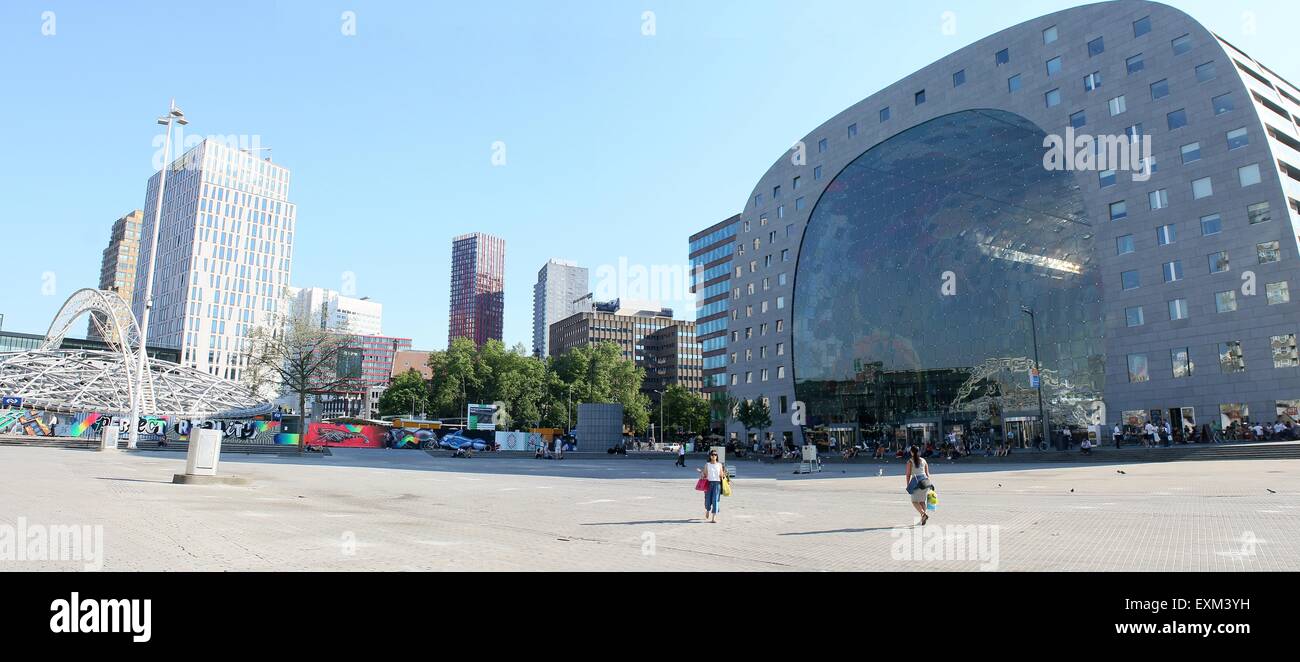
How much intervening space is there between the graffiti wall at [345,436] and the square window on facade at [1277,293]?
76.5 meters

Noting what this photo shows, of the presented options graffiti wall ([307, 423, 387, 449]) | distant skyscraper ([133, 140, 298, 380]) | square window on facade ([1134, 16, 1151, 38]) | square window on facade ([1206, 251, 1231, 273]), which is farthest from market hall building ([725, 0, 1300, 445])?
distant skyscraper ([133, 140, 298, 380])

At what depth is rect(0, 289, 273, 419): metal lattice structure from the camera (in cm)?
6562

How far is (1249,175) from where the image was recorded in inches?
1758

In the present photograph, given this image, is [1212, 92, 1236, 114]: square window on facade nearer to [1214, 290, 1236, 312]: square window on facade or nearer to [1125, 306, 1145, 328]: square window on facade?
[1214, 290, 1236, 312]: square window on facade

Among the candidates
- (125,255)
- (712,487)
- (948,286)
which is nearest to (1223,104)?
(948,286)

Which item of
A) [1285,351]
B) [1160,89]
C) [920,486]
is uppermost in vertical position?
[1160,89]

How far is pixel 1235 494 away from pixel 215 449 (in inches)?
1185

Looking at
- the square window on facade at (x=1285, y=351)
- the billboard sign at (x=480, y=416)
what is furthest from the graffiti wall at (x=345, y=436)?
the square window on facade at (x=1285, y=351)

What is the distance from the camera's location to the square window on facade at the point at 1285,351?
Result: 42188 mm

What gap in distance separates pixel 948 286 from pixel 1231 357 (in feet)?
72.8

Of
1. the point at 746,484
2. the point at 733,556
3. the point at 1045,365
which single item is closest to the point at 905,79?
the point at 1045,365

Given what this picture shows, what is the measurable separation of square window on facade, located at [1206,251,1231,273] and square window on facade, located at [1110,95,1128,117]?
1275 centimetres

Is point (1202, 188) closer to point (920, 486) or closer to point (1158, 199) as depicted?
point (1158, 199)
